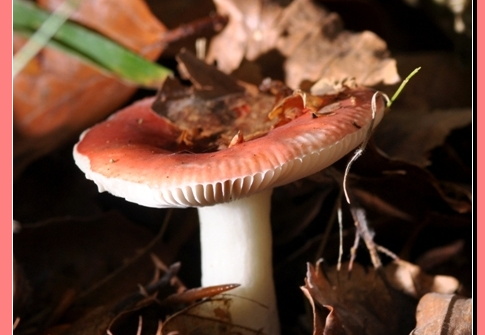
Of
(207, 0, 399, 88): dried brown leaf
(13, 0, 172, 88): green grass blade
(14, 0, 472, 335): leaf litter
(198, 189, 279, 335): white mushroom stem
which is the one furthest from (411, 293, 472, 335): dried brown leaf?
(13, 0, 172, 88): green grass blade

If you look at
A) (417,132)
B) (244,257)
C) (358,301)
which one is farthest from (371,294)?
(417,132)

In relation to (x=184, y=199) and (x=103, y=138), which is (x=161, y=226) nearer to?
(x=103, y=138)

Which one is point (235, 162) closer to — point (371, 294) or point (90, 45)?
point (371, 294)

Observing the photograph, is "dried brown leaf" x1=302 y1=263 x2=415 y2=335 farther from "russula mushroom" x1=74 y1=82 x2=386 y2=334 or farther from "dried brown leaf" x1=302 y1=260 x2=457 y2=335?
"russula mushroom" x1=74 y1=82 x2=386 y2=334

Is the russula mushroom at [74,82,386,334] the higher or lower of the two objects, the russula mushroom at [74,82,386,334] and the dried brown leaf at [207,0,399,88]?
the lower

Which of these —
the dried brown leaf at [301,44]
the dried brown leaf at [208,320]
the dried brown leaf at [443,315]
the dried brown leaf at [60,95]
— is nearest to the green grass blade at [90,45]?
the dried brown leaf at [60,95]

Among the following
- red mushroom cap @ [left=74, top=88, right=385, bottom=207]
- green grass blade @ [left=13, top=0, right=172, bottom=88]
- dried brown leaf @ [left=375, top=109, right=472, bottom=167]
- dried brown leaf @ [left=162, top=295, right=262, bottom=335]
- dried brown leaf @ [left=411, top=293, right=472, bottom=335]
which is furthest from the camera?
green grass blade @ [left=13, top=0, right=172, bottom=88]

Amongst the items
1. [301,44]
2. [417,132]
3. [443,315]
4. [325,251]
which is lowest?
[443,315]

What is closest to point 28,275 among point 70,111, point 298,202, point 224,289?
point 70,111
